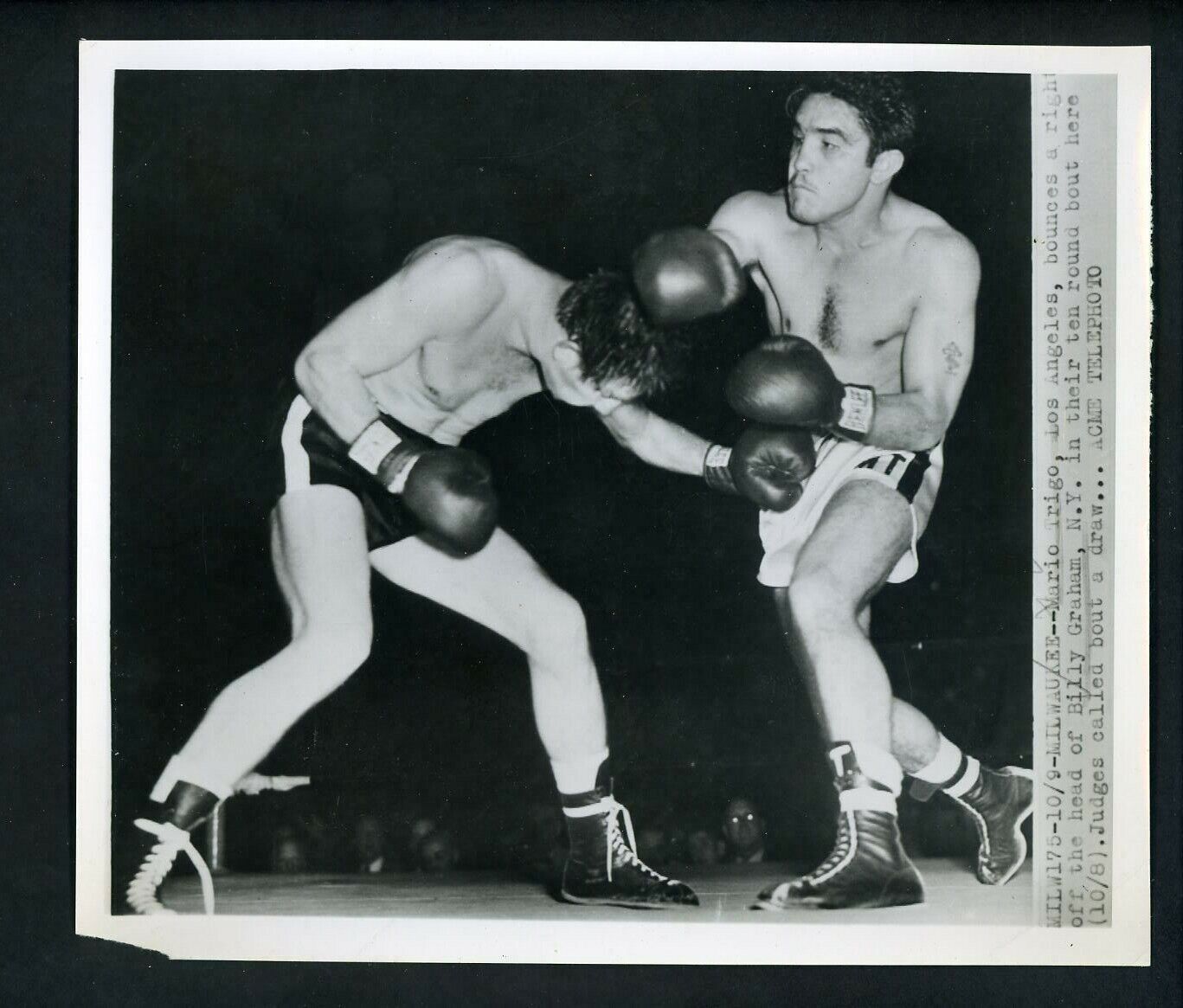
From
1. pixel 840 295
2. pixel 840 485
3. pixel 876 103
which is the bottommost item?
pixel 840 485

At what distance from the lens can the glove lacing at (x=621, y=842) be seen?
1.62 m

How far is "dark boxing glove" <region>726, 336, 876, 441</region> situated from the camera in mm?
1582

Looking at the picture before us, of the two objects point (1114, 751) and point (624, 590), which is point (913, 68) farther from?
point (1114, 751)

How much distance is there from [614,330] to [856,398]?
416 mm

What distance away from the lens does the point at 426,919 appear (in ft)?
5.31

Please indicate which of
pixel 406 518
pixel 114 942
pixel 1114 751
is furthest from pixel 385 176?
pixel 1114 751

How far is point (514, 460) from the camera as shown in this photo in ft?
5.40

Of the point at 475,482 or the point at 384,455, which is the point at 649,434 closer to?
the point at 475,482

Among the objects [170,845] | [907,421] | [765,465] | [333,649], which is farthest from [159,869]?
[907,421]

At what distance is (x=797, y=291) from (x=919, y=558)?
49 cm

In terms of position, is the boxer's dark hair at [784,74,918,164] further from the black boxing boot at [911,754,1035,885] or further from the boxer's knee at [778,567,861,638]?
the black boxing boot at [911,754,1035,885]

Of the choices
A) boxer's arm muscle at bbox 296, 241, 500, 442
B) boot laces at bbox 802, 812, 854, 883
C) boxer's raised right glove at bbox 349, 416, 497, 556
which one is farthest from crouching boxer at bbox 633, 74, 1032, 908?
boxer's raised right glove at bbox 349, 416, 497, 556

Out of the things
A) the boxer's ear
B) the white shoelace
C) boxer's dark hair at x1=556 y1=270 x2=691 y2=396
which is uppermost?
the boxer's ear

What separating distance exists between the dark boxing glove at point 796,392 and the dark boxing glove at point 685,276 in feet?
0.37
